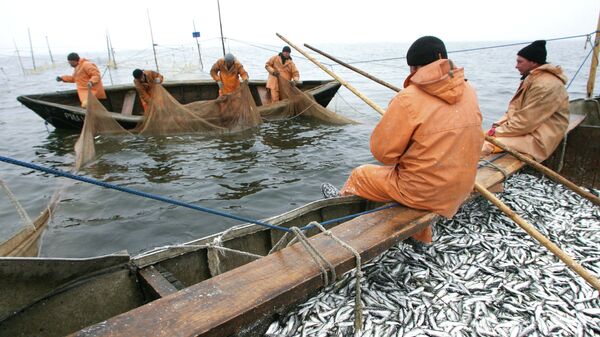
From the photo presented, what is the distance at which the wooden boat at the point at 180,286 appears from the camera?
242 cm

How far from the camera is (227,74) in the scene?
43.8 ft

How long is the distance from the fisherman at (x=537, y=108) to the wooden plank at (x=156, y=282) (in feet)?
19.0

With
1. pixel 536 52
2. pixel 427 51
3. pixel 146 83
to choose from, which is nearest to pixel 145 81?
pixel 146 83

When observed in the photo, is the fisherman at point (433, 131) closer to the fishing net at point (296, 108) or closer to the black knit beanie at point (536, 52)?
the black knit beanie at point (536, 52)

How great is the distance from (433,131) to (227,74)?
11310mm

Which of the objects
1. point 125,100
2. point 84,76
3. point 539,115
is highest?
point 84,76

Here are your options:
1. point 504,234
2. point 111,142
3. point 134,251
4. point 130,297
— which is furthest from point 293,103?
point 130,297

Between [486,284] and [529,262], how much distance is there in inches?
33.1

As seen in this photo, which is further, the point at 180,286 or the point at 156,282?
the point at 180,286

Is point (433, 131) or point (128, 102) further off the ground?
point (433, 131)

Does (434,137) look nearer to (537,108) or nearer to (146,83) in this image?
(537,108)

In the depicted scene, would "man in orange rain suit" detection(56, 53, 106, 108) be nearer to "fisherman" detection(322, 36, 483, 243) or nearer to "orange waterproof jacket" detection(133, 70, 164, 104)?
"orange waterproof jacket" detection(133, 70, 164, 104)

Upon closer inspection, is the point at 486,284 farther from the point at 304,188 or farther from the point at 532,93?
the point at 304,188

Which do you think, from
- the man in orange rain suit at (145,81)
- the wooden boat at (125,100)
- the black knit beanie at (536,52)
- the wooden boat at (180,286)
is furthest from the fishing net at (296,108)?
the wooden boat at (180,286)
